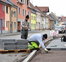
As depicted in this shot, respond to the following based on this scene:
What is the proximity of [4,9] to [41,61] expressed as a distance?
4644cm

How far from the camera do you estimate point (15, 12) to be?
7025 centimetres

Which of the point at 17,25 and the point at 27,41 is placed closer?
the point at 27,41

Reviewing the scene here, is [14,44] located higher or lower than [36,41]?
lower

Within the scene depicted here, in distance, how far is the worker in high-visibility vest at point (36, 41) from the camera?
51.8 ft

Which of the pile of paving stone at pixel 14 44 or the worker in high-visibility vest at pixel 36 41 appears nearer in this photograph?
the worker in high-visibility vest at pixel 36 41

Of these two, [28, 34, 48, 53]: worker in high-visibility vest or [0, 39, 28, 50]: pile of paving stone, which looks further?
[0, 39, 28, 50]: pile of paving stone

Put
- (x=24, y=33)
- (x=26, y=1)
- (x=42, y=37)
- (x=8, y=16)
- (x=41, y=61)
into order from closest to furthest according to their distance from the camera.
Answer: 1. (x=41, y=61)
2. (x=42, y=37)
3. (x=24, y=33)
4. (x=8, y=16)
5. (x=26, y=1)

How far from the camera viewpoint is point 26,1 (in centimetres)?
8312

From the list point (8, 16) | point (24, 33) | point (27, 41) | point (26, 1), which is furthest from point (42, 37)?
point (26, 1)

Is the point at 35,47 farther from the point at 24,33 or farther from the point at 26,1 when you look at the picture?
the point at 26,1

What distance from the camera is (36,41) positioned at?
53.3 feet

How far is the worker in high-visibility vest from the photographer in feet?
51.8

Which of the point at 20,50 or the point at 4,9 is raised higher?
the point at 4,9

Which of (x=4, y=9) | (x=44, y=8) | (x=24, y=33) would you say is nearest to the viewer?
(x=24, y=33)
